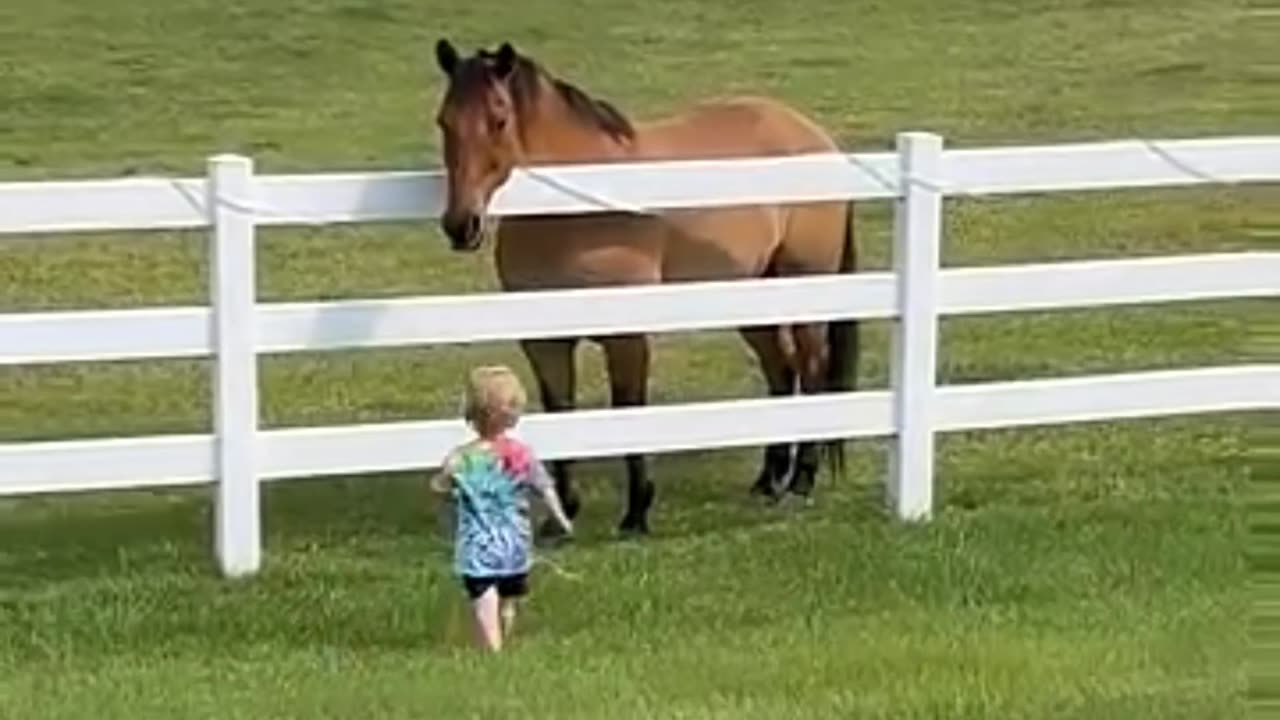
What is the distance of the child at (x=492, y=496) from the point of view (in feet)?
28.2

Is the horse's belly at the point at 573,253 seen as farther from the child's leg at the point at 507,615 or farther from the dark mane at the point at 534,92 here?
the child's leg at the point at 507,615

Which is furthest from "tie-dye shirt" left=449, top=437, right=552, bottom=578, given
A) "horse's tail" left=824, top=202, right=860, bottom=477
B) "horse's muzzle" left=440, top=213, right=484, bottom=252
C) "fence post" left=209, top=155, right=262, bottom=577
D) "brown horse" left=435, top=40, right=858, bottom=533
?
"horse's tail" left=824, top=202, right=860, bottom=477

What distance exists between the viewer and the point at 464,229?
402 inches

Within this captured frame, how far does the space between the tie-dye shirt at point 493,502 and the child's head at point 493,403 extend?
0.05 metres

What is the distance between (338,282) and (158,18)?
56.8 ft

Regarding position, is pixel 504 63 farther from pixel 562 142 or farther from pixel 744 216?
pixel 744 216

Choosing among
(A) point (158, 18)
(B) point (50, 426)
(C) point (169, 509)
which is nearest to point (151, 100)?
(A) point (158, 18)

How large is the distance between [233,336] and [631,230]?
6.16 feet

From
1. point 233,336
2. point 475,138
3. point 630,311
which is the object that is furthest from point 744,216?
point 233,336

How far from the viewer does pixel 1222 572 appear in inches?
377

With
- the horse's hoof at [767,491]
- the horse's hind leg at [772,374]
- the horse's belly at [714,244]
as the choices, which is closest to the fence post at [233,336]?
the horse's belly at [714,244]

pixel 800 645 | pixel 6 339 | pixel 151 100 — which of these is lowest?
pixel 800 645

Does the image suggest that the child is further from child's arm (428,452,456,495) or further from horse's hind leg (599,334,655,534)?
horse's hind leg (599,334,655,534)

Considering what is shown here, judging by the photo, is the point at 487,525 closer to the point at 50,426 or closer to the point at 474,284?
the point at 50,426
